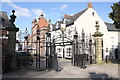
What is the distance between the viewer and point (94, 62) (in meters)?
17.2

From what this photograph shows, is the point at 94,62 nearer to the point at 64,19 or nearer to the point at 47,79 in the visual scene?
the point at 47,79

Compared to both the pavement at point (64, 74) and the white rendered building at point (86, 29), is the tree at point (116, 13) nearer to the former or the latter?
the pavement at point (64, 74)

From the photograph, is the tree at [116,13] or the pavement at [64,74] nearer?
the pavement at [64,74]

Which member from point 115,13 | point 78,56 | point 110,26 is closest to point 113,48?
point 110,26

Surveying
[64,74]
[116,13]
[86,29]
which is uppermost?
[116,13]

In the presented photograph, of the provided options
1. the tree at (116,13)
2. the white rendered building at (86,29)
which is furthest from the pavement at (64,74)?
the white rendered building at (86,29)

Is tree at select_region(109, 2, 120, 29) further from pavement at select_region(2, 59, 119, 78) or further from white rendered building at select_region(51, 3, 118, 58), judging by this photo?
white rendered building at select_region(51, 3, 118, 58)

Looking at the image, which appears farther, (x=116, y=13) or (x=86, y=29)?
(x=86, y=29)

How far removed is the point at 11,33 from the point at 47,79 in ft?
18.6

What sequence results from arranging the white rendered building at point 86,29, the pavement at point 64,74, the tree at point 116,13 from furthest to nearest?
the white rendered building at point 86,29 → the tree at point 116,13 → the pavement at point 64,74

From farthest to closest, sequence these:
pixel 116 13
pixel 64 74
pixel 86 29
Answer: pixel 86 29 → pixel 116 13 → pixel 64 74

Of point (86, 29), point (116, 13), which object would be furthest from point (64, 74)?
point (86, 29)

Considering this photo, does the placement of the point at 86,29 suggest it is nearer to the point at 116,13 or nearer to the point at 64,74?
the point at 116,13

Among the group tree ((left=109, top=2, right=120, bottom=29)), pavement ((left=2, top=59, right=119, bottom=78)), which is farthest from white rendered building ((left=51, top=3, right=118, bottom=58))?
pavement ((left=2, top=59, right=119, bottom=78))
